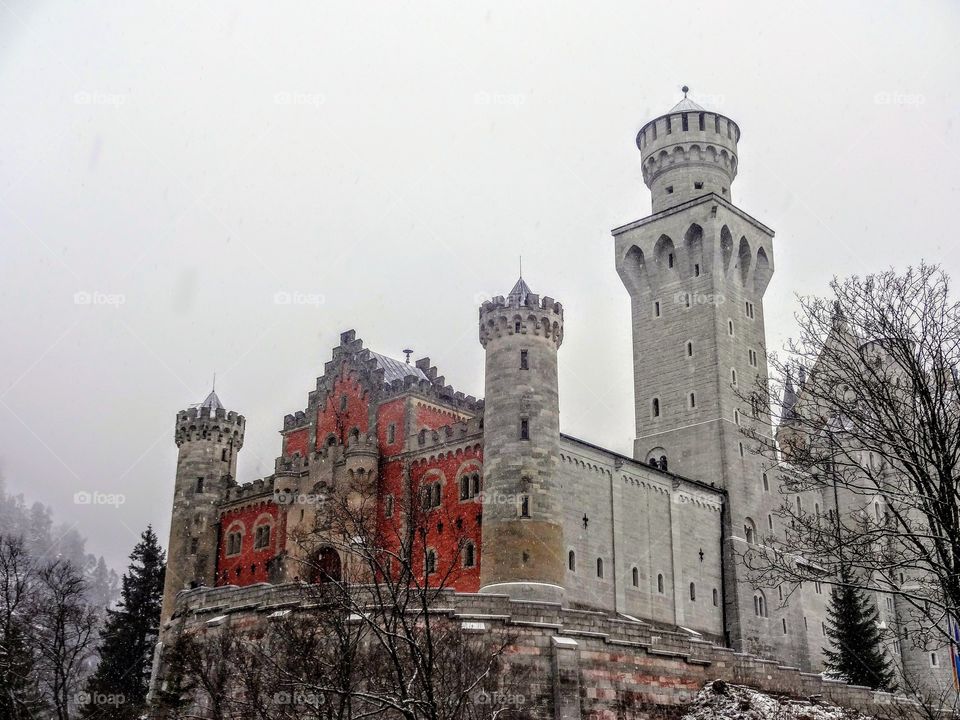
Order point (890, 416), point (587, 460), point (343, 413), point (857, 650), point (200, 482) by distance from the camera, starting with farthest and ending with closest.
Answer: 1. point (200, 482)
2. point (343, 413)
3. point (857, 650)
4. point (587, 460)
5. point (890, 416)

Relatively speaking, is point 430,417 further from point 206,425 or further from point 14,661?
point 14,661

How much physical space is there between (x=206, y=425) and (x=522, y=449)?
2187 cm

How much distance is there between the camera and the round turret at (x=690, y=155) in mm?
65625

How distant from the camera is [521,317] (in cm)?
4825

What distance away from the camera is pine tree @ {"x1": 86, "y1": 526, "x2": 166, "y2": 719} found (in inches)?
2215

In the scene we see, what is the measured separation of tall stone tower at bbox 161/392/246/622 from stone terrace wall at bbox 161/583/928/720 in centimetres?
1313

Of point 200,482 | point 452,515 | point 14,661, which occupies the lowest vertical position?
point 14,661

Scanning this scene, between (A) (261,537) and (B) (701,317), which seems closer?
(A) (261,537)

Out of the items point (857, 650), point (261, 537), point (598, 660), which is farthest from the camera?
point (261, 537)

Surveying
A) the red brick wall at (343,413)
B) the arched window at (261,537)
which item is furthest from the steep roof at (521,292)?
the arched window at (261,537)

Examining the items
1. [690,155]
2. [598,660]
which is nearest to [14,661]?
[598,660]

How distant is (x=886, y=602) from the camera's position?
222 ft

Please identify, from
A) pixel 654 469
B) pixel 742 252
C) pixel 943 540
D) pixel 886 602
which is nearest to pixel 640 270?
pixel 742 252

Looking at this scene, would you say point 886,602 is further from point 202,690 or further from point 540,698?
point 202,690
